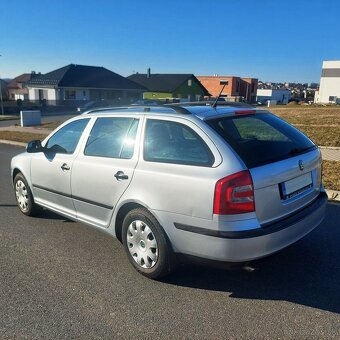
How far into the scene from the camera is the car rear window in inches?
128

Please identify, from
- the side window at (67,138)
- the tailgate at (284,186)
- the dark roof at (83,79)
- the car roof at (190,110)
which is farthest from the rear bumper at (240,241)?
the dark roof at (83,79)

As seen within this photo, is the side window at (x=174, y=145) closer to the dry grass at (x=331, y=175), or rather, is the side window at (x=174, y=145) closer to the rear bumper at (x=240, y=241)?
the rear bumper at (x=240, y=241)

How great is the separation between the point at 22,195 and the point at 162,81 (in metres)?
61.8

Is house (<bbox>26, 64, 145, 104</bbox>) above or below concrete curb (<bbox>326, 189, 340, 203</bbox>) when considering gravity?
above

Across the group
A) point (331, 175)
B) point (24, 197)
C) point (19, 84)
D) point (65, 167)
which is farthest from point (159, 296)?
point (19, 84)

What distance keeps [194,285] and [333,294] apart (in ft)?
4.07

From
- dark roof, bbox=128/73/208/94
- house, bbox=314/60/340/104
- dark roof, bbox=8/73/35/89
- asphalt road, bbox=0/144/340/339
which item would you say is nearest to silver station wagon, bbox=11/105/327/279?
asphalt road, bbox=0/144/340/339

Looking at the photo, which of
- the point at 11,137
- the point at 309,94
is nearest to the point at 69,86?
the point at 11,137

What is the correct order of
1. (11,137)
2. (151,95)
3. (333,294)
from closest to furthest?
(333,294), (11,137), (151,95)

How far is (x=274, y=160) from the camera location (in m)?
3.32

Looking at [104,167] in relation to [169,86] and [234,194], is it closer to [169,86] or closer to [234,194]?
[234,194]

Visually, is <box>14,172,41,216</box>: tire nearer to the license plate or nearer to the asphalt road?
the asphalt road

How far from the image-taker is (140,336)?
282cm

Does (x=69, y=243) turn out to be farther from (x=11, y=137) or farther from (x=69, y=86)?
(x=69, y=86)
